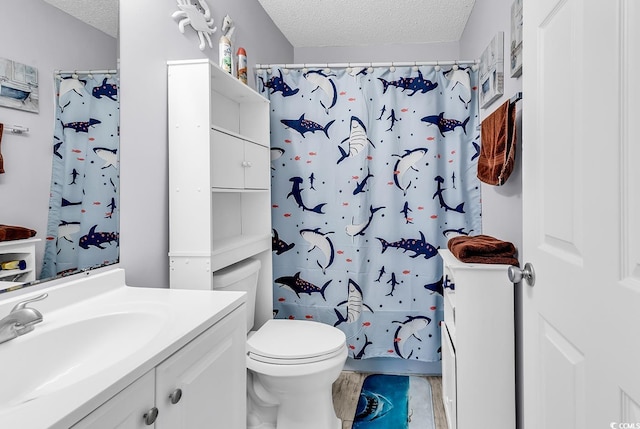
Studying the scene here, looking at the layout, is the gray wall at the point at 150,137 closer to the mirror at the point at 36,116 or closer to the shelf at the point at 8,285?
the mirror at the point at 36,116

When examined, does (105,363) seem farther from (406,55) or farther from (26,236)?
(406,55)

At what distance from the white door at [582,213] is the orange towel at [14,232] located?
134 centimetres

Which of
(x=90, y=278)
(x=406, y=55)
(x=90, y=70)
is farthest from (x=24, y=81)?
(x=406, y=55)

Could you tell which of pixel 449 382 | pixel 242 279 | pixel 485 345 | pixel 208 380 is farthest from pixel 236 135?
pixel 449 382

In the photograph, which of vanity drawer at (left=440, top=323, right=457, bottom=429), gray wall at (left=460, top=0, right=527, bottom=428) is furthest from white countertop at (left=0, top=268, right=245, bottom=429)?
gray wall at (left=460, top=0, right=527, bottom=428)

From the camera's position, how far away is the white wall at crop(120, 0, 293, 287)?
141 cm

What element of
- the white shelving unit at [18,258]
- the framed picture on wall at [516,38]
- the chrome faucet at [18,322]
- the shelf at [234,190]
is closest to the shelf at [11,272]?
the white shelving unit at [18,258]

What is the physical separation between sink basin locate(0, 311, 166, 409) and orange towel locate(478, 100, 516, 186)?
145 centimetres

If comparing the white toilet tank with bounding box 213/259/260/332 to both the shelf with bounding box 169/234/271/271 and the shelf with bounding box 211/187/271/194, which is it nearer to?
the shelf with bounding box 169/234/271/271

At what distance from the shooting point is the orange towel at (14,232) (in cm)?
100

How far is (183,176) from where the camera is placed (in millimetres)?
1597

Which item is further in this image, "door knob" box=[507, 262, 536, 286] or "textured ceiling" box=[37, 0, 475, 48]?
"textured ceiling" box=[37, 0, 475, 48]

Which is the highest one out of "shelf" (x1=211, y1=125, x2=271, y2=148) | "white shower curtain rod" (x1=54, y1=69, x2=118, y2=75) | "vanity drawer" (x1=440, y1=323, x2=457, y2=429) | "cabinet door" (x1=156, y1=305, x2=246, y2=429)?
"white shower curtain rod" (x1=54, y1=69, x2=118, y2=75)

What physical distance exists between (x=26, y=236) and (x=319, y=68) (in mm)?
1857
